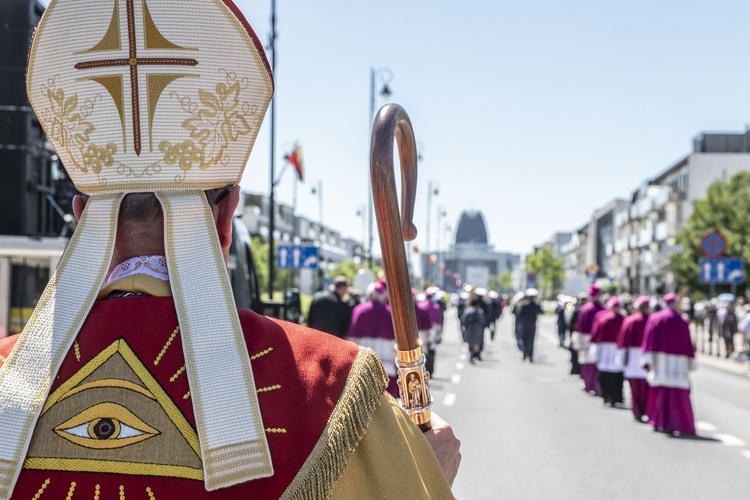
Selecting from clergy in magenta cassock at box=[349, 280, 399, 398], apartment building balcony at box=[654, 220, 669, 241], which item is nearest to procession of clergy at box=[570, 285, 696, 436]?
clergy in magenta cassock at box=[349, 280, 399, 398]

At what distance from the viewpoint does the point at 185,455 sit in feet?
5.61

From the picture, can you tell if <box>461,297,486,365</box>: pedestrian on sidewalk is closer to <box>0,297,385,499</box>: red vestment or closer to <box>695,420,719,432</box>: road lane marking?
<box>695,420,719,432</box>: road lane marking

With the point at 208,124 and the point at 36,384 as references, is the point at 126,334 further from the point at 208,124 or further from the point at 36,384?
the point at 208,124

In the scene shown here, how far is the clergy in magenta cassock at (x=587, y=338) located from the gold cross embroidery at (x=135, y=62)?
1607 centimetres

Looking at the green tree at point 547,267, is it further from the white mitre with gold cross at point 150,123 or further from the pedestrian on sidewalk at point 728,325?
the white mitre with gold cross at point 150,123

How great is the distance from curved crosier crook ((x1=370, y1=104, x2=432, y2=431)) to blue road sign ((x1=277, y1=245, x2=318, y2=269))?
21.0m

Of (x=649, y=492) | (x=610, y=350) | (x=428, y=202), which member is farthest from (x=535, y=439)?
(x=428, y=202)

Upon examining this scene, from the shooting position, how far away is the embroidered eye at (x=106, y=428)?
5.56 feet

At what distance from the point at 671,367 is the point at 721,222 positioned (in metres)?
46.0

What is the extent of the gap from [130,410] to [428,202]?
71031mm

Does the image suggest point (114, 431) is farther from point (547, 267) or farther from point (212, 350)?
point (547, 267)

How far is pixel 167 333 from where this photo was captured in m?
1.80

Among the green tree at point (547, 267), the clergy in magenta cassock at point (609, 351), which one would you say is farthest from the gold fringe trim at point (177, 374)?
the green tree at point (547, 267)

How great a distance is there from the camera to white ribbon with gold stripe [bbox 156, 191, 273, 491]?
170cm
